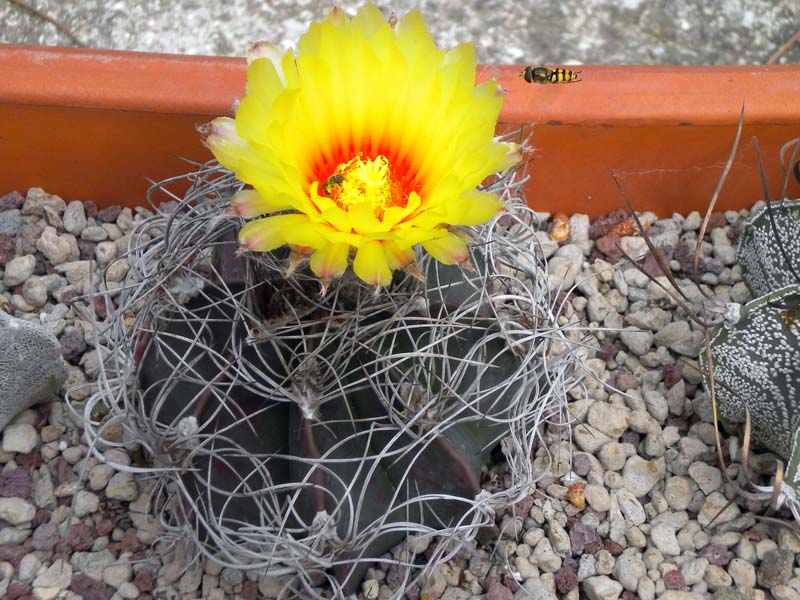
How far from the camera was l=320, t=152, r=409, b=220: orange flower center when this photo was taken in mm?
727

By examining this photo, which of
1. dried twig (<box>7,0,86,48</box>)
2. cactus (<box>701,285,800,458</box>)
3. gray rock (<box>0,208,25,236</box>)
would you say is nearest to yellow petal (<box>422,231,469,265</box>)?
cactus (<box>701,285,800,458</box>)

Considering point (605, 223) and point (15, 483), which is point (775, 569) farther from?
point (15, 483)

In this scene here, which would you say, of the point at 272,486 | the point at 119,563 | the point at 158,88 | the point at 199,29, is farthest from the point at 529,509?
the point at 199,29

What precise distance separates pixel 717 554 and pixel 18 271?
901 mm

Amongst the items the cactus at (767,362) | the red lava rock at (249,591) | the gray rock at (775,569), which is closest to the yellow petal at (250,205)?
the red lava rock at (249,591)

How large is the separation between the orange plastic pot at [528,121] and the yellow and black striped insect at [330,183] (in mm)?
414

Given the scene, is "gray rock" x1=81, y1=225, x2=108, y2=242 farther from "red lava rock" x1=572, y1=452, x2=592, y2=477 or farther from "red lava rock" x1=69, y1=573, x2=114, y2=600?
"red lava rock" x1=572, y1=452, x2=592, y2=477

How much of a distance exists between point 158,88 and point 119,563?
1.81 feet

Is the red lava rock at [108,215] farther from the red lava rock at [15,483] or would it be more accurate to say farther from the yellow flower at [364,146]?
the yellow flower at [364,146]

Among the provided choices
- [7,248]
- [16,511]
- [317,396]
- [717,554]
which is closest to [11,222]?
[7,248]

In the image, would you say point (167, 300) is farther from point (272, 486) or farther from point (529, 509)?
point (529, 509)

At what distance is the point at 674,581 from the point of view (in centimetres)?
97

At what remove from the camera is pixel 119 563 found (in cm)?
96

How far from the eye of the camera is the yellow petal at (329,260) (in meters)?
0.63
